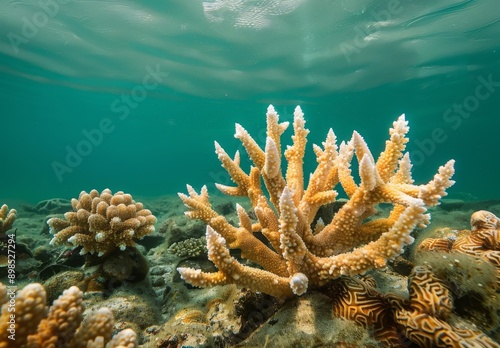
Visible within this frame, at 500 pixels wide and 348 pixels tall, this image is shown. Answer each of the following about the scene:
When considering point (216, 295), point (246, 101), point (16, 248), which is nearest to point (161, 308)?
point (216, 295)

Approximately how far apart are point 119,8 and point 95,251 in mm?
16476

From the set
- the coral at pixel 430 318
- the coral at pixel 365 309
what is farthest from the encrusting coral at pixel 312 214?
the coral at pixel 430 318

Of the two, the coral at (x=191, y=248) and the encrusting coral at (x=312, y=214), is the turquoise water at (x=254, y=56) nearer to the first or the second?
the coral at (x=191, y=248)

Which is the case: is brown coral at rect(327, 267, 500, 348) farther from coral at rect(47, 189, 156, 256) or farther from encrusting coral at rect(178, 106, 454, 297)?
coral at rect(47, 189, 156, 256)

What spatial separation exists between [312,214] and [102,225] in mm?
3032

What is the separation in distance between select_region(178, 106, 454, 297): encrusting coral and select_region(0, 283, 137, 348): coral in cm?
60

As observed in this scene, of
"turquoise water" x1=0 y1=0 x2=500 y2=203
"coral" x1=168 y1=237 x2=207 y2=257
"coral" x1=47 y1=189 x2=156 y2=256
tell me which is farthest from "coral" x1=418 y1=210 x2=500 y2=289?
"turquoise water" x1=0 y1=0 x2=500 y2=203

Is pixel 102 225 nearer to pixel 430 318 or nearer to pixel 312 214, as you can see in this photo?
pixel 312 214

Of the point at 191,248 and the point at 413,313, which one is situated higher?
the point at 191,248

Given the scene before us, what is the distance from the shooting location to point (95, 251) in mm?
3832

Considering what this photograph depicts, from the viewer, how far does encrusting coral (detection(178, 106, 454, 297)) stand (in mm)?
1911

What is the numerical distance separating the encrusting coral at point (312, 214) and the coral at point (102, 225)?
1556mm

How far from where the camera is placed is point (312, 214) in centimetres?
276

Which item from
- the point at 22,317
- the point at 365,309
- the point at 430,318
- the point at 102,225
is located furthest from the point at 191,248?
the point at 430,318
